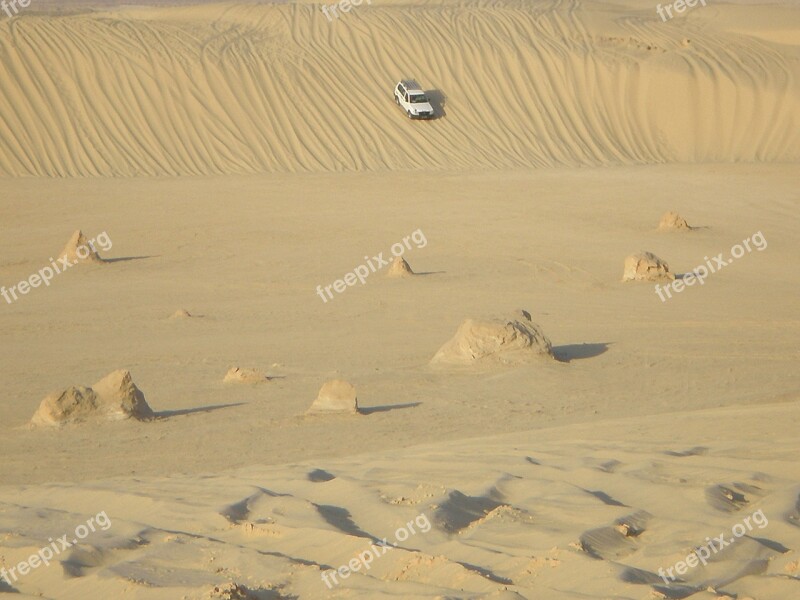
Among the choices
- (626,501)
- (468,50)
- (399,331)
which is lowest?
(399,331)

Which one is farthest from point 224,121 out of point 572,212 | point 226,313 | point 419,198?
point 226,313

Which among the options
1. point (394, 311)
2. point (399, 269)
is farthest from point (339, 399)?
point (399, 269)

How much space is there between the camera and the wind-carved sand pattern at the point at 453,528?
411 cm

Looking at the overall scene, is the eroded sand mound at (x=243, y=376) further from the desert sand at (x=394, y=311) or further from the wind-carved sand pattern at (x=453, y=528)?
the wind-carved sand pattern at (x=453, y=528)

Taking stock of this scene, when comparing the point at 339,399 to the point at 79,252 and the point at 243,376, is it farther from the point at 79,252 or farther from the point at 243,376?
the point at 79,252

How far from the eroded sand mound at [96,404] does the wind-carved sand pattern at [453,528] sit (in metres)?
2.51

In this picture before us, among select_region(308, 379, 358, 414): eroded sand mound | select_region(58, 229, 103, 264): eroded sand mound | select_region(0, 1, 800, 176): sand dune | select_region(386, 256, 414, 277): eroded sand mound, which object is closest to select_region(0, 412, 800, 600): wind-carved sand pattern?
select_region(308, 379, 358, 414): eroded sand mound

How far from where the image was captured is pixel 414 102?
98.6ft

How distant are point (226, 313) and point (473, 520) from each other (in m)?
8.82

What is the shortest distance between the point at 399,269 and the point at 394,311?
2.08 meters

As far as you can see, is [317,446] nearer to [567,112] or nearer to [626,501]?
[626,501]

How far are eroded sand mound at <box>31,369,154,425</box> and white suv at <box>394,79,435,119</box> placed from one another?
22163 mm

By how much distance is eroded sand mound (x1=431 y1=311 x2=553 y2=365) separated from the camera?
10.1 meters

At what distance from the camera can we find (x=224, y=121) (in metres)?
28.3
